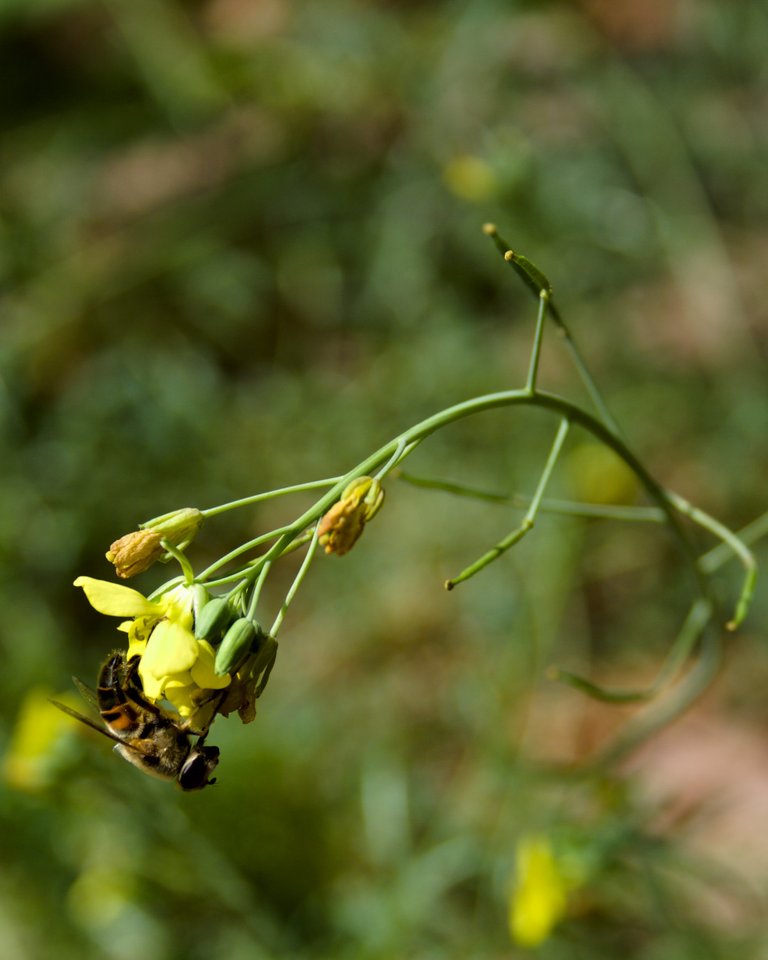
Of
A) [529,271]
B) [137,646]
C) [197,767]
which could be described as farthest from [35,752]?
[529,271]

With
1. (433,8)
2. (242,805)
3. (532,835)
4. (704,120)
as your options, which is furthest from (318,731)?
(433,8)

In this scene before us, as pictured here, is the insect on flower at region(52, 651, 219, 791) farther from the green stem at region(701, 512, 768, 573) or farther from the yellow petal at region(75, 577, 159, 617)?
the green stem at region(701, 512, 768, 573)

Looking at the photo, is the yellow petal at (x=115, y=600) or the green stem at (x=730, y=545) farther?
the green stem at (x=730, y=545)

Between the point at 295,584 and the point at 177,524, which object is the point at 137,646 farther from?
the point at 295,584

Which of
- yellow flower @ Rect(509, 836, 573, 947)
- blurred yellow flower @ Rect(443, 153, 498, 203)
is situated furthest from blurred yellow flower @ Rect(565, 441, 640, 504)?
yellow flower @ Rect(509, 836, 573, 947)

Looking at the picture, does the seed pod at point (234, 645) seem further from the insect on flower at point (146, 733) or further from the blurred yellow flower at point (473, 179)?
the blurred yellow flower at point (473, 179)

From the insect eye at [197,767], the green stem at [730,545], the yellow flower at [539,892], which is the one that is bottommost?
the yellow flower at [539,892]

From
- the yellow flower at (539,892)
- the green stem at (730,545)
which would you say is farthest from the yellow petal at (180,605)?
the yellow flower at (539,892)
